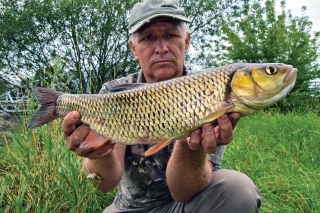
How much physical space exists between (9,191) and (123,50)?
2017 centimetres

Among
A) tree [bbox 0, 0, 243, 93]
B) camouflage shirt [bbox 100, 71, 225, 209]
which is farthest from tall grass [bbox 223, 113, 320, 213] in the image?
tree [bbox 0, 0, 243, 93]

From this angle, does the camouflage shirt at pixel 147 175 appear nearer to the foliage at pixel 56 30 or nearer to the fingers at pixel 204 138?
the fingers at pixel 204 138

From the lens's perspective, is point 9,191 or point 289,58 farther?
point 289,58

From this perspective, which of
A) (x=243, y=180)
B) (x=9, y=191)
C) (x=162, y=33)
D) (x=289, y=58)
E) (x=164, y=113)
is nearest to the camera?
(x=164, y=113)

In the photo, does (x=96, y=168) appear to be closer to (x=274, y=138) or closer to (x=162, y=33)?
(x=162, y=33)

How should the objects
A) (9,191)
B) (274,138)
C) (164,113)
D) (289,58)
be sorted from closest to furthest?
1. (164,113)
2. (9,191)
3. (274,138)
4. (289,58)

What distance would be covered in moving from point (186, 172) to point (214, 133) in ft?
1.33

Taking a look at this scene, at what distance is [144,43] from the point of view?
8.06 feet

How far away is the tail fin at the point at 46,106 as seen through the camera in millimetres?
1937

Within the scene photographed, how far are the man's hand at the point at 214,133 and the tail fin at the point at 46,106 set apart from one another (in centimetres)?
65

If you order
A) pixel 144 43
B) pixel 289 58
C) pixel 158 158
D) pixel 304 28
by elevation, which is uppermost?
pixel 304 28

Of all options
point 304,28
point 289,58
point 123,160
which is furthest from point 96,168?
point 304,28

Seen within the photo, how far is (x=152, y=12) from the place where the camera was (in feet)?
7.86

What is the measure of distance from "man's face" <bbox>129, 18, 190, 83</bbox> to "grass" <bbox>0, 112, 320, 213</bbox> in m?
0.78
